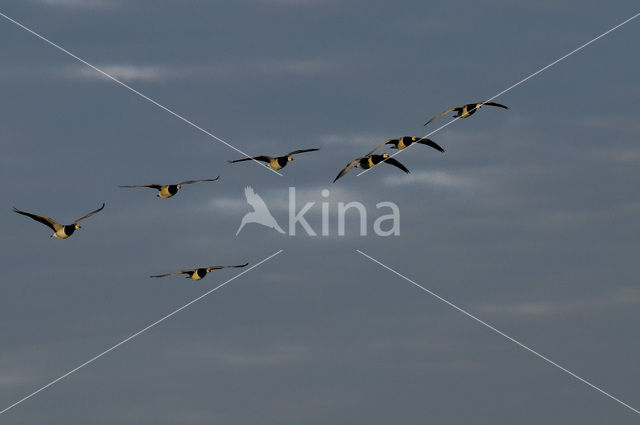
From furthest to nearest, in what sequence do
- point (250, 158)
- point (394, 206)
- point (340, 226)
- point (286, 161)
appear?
point (286, 161)
point (250, 158)
point (394, 206)
point (340, 226)

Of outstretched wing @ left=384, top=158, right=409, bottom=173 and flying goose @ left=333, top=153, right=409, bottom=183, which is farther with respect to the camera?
outstretched wing @ left=384, top=158, right=409, bottom=173

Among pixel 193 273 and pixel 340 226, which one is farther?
pixel 193 273

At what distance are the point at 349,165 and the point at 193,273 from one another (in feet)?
59.6

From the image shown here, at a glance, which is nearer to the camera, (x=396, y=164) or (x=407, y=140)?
(x=407, y=140)

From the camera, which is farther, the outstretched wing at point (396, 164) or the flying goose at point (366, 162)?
the outstretched wing at point (396, 164)

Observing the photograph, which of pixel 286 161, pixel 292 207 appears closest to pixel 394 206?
pixel 292 207

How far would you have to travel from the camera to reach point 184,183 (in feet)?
340

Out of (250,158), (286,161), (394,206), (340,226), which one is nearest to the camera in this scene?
(340,226)

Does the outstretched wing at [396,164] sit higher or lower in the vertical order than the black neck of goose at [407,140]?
lower

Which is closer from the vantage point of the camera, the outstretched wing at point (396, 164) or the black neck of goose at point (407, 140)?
the black neck of goose at point (407, 140)

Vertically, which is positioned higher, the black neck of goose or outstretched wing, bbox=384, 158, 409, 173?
the black neck of goose

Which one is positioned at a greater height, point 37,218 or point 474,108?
point 474,108

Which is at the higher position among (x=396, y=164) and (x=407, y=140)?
(x=407, y=140)

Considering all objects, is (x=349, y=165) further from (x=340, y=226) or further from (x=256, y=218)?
(x=340, y=226)
